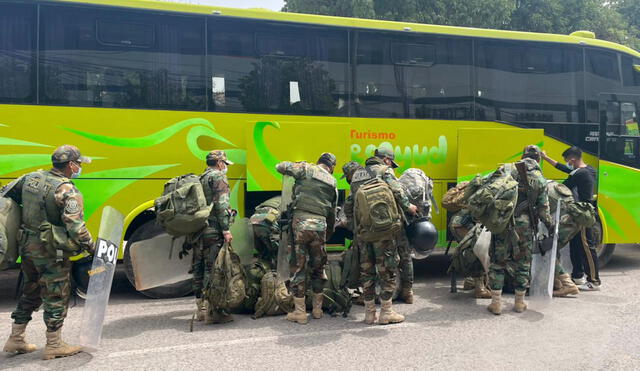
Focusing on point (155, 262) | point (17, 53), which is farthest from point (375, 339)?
point (17, 53)

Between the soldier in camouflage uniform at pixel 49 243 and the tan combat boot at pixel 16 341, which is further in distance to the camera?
the tan combat boot at pixel 16 341

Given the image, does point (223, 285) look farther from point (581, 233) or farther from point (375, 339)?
point (581, 233)

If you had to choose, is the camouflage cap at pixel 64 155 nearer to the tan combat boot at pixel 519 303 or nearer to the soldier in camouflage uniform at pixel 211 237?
the soldier in camouflage uniform at pixel 211 237

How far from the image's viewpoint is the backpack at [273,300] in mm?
5652

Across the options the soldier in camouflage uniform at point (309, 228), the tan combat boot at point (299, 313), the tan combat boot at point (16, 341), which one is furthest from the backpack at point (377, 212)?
the tan combat boot at point (16, 341)

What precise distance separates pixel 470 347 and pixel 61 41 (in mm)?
5666

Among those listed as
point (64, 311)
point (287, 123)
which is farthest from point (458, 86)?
point (64, 311)

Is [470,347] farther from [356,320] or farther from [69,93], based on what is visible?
[69,93]

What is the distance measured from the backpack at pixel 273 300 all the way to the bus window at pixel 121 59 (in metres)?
2.47

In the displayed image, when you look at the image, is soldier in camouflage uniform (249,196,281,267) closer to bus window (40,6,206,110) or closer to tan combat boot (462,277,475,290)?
bus window (40,6,206,110)

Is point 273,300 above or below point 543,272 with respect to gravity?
below

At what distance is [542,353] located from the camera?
15.1ft

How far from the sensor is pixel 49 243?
4230 millimetres

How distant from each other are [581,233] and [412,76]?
3.27 m
